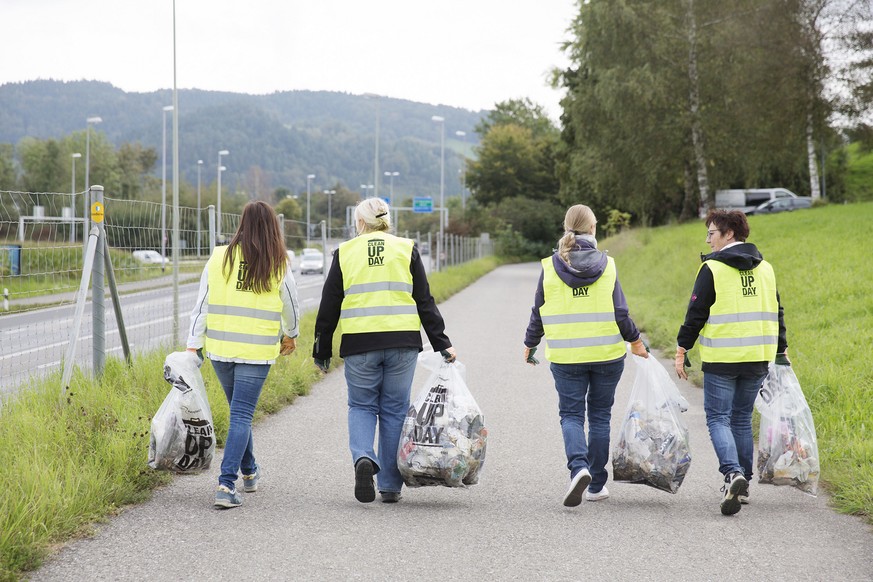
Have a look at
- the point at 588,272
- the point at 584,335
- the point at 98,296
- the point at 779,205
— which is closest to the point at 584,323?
the point at 584,335

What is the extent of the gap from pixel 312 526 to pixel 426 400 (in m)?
1.05

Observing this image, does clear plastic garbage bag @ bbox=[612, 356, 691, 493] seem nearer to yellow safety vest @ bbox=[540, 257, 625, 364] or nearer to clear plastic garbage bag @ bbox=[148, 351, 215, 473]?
yellow safety vest @ bbox=[540, 257, 625, 364]

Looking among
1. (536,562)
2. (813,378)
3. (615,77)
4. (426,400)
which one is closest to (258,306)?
(426,400)

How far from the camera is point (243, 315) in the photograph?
5.36m

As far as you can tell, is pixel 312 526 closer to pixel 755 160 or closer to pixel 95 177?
pixel 755 160

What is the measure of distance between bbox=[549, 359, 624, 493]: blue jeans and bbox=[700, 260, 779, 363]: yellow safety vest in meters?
0.56

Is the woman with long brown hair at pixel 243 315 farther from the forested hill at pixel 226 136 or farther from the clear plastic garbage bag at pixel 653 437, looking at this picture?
the forested hill at pixel 226 136

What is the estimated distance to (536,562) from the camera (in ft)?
14.2

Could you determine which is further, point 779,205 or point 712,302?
point 779,205

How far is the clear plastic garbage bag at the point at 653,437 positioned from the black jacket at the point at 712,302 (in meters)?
0.25

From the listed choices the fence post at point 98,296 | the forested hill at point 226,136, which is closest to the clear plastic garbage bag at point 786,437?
the fence post at point 98,296

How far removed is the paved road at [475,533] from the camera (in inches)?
165

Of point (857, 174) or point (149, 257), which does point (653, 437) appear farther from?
point (857, 174)

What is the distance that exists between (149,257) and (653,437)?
21.6 ft
